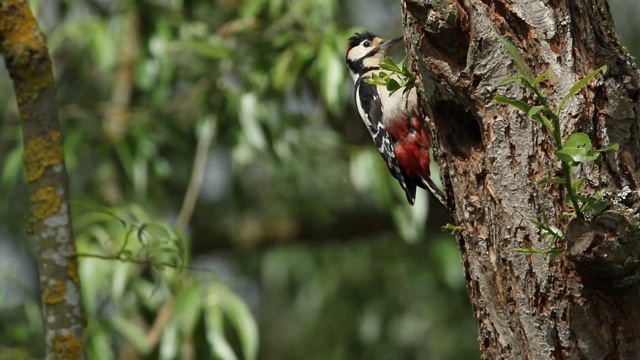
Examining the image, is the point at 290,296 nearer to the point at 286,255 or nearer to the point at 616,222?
the point at 286,255

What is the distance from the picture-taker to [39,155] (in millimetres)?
2406

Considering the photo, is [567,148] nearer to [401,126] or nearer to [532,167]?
[532,167]

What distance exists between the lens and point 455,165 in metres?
2.16

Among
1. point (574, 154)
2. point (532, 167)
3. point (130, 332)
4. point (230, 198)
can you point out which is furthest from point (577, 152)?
point (230, 198)

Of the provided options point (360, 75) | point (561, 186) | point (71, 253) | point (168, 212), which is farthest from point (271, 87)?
point (561, 186)

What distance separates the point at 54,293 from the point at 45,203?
212 mm

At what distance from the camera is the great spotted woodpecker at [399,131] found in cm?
367

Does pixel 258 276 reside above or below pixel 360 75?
below

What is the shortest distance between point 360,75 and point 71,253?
224 cm

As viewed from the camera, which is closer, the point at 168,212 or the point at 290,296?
the point at 168,212

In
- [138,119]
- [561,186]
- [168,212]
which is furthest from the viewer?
[168,212]

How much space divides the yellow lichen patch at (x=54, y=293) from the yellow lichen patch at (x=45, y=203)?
0.53 feet

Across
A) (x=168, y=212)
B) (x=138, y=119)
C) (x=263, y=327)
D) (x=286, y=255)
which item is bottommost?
(x=263, y=327)

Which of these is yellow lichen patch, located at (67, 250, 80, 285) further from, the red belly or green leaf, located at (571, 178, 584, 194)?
the red belly
